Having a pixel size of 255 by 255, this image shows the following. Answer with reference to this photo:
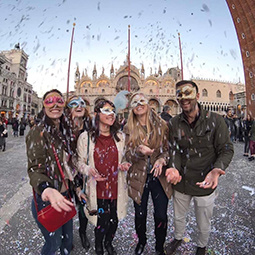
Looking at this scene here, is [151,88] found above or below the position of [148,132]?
above

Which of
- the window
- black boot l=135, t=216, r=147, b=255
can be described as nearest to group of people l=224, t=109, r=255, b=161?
black boot l=135, t=216, r=147, b=255

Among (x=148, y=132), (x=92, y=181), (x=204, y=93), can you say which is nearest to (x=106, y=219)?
(x=92, y=181)

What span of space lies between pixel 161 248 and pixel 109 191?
950 mm

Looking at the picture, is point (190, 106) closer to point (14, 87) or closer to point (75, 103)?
point (75, 103)

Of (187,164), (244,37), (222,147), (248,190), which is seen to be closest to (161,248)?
(187,164)

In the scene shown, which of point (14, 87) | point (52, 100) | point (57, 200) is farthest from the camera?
point (14, 87)

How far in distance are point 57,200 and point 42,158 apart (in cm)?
46

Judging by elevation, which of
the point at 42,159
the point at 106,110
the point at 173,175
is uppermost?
the point at 106,110

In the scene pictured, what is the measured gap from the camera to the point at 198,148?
73.4 inches

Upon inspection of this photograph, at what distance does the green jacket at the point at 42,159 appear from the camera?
4.52 feet

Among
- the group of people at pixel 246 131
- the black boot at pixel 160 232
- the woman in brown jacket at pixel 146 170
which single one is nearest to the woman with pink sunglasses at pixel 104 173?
the woman in brown jacket at pixel 146 170

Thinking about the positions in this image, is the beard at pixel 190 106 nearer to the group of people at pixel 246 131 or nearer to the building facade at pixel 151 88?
the group of people at pixel 246 131

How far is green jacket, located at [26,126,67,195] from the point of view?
1378 millimetres

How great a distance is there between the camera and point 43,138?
1523 millimetres
